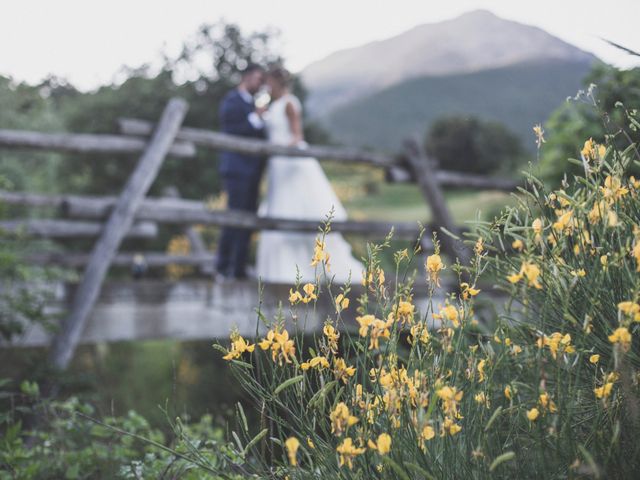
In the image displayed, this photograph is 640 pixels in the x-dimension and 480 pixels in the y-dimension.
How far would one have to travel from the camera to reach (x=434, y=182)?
6.55m

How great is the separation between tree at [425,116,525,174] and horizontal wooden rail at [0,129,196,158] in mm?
21593

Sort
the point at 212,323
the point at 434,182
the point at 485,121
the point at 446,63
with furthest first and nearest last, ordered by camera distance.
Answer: the point at 485,121 < the point at 446,63 < the point at 434,182 < the point at 212,323

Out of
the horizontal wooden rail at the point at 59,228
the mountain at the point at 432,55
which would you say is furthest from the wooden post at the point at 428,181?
the horizontal wooden rail at the point at 59,228

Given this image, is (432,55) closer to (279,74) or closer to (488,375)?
(279,74)

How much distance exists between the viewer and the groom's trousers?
6.61 meters

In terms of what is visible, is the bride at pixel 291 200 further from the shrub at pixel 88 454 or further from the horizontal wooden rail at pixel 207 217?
the shrub at pixel 88 454

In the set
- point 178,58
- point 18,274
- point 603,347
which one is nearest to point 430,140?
point 178,58

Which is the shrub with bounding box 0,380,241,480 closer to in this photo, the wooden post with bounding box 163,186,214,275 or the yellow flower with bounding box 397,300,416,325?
the yellow flower with bounding box 397,300,416,325

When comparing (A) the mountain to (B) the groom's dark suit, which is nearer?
(A) the mountain

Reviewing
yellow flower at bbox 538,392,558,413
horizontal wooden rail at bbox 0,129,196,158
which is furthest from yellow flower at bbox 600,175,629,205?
horizontal wooden rail at bbox 0,129,196,158

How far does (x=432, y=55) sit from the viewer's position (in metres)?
12.2

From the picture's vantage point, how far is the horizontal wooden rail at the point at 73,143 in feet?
16.1

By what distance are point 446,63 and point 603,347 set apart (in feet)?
31.4

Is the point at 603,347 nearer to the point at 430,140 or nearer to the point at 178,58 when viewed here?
the point at 178,58
